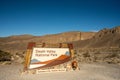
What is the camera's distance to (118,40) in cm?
7669

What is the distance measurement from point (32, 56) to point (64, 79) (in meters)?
3.50

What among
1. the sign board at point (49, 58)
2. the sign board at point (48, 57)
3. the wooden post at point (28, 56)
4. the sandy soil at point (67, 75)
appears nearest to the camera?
the sandy soil at point (67, 75)

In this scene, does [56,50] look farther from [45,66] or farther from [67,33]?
[67,33]

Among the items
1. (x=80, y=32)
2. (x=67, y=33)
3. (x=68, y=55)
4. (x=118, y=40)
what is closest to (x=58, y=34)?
(x=67, y=33)

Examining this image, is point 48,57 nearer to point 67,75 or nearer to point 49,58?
point 49,58

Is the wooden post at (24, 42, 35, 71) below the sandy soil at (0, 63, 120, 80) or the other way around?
the other way around

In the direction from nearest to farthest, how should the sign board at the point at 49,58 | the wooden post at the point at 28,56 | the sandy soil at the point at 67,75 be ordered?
1. the sandy soil at the point at 67,75
2. the wooden post at the point at 28,56
3. the sign board at the point at 49,58

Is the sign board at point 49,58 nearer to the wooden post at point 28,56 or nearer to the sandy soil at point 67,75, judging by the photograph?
the wooden post at point 28,56

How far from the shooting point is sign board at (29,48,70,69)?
1208 cm

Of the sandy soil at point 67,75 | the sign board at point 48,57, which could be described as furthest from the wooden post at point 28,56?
the sandy soil at point 67,75

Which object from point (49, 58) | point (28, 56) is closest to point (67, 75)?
point (49, 58)

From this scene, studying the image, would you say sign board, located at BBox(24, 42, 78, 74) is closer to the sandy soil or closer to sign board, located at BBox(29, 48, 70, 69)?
sign board, located at BBox(29, 48, 70, 69)

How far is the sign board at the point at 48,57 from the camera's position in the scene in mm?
12078

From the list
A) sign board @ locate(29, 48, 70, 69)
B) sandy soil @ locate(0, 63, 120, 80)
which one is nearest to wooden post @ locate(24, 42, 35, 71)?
sign board @ locate(29, 48, 70, 69)
